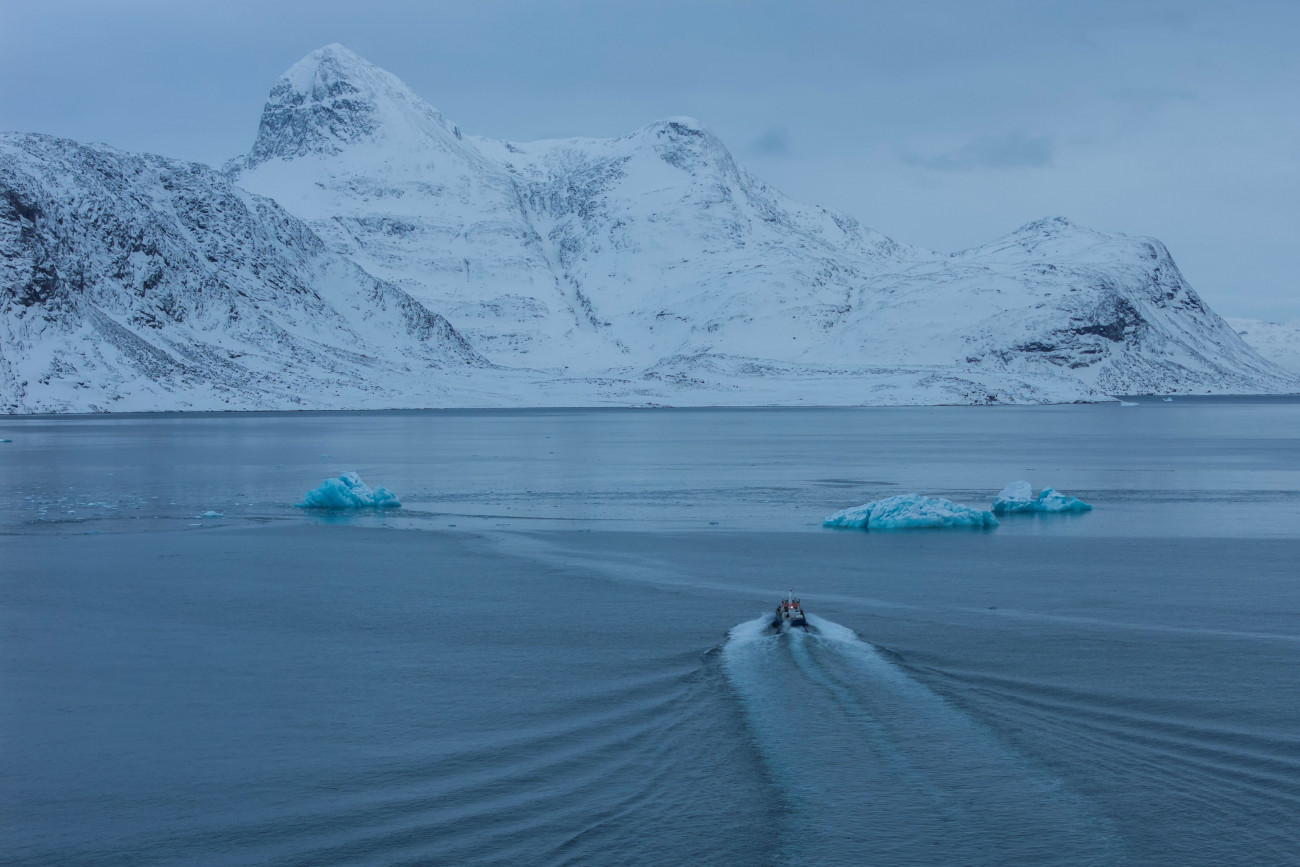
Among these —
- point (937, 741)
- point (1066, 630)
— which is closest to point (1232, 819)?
point (937, 741)

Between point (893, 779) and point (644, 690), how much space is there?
4.13 meters

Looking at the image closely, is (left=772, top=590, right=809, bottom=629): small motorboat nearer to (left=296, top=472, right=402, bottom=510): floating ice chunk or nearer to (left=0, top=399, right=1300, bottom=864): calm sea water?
(left=0, top=399, right=1300, bottom=864): calm sea water

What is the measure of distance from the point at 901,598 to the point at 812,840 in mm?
11693

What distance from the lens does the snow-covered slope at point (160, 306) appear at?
145875 mm

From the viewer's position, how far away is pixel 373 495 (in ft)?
126

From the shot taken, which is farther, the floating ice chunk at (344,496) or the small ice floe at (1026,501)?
the floating ice chunk at (344,496)

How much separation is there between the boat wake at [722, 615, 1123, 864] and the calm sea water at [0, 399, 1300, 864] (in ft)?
0.16

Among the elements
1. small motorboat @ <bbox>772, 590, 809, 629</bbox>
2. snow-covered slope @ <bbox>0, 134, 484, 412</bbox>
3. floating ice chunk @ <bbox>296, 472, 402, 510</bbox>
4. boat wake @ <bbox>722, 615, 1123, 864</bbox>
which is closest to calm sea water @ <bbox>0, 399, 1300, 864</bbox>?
boat wake @ <bbox>722, 615, 1123, 864</bbox>

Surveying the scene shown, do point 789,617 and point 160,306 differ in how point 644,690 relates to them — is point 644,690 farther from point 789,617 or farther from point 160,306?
point 160,306

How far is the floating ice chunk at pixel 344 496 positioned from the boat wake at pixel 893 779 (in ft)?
77.3

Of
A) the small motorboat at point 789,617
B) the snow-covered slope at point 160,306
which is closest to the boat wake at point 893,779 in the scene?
the small motorboat at point 789,617

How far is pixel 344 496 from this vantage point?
37.8 meters

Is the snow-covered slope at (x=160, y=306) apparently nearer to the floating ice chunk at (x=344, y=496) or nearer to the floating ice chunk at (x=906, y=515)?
the floating ice chunk at (x=344, y=496)

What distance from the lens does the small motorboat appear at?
61.8ft
